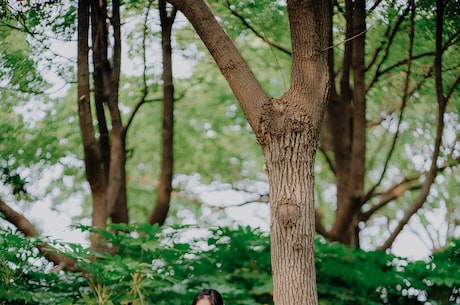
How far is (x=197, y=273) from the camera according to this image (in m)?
7.20

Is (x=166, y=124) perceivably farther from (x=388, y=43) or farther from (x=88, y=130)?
(x=388, y=43)

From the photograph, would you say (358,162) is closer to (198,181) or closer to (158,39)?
(158,39)

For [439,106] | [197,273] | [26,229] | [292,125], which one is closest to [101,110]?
[26,229]

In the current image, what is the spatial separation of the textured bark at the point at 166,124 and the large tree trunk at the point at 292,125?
2.44m

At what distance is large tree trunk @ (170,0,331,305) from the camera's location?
→ 4512 mm

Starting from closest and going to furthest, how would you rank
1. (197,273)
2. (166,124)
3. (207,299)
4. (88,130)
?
1. (207,299)
2. (88,130)
3. (197,273)
4. (166,124)

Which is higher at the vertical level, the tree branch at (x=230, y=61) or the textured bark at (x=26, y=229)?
the tree branch at (x=230, y=61)

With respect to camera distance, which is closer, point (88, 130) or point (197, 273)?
point (88, 130)

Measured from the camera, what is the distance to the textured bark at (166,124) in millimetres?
7526

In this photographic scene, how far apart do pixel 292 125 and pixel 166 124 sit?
12.3 ft

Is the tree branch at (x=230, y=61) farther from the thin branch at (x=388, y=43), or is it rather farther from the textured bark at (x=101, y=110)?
the thin branch at (x=388, y=43)

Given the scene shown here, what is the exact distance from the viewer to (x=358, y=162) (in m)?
7.84

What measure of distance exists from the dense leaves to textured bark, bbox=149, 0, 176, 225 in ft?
3.77

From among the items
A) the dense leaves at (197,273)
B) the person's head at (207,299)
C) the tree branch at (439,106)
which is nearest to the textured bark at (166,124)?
the dense leaves at (197,273)
